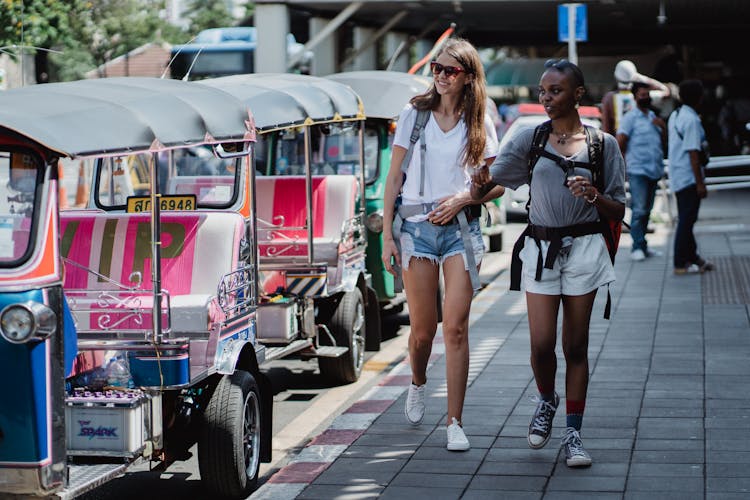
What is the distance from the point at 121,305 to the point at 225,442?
0.91 m

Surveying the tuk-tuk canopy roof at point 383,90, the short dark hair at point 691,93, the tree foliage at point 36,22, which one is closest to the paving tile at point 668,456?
the tuk-tuk canopy roof at point 383,90

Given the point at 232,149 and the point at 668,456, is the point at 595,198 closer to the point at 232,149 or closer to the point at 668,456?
the point at 668,456

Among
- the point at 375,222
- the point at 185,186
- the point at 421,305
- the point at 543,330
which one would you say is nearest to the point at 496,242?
the point at 375,222

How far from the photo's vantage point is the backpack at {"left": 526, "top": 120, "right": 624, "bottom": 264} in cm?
605

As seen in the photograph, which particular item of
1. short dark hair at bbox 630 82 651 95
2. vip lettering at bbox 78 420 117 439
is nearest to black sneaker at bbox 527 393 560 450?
vip lettering at bbox 78 420 117 439

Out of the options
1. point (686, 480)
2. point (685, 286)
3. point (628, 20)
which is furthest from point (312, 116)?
point (628, 20)

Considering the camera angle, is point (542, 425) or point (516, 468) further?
point (542, 425)

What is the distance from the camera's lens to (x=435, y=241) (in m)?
6.59

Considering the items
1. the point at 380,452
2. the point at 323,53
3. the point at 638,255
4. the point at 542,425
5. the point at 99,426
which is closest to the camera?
the point at 99,426

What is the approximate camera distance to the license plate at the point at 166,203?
768 centimetres

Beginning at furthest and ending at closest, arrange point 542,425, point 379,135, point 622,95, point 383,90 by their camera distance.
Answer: point 622,95 → point 383,90 → point 379,135 → point 542,425

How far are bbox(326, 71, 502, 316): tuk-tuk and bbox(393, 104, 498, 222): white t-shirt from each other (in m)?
3.66

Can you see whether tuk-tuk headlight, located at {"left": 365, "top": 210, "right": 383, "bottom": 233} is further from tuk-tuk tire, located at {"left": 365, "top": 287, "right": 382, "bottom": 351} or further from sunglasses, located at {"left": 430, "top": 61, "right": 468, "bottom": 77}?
sunglasses, located at {"left": 430, "top": 61, "right": 468, "bottom": 77}

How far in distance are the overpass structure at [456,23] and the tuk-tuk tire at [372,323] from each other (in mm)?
7891
